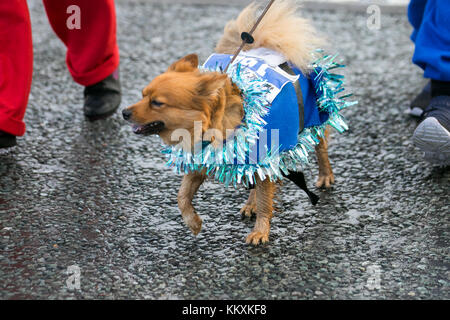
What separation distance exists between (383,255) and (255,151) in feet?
2.52

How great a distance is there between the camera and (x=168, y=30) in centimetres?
628

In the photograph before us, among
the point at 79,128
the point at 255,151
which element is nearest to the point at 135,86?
the point at 79,128

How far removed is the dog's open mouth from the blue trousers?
5.99 ft

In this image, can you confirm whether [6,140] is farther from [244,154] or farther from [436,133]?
[436,133]

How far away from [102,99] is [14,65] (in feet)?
2.48

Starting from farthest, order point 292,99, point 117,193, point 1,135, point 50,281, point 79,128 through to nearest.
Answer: point 79,128 < point 1,135 < point 117,193 < point 292,99 < point 50,281

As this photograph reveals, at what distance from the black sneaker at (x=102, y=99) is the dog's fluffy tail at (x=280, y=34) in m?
1.38

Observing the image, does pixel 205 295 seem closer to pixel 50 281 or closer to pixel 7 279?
pixel 50 281

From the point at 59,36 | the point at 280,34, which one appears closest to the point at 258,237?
the point at 280,34

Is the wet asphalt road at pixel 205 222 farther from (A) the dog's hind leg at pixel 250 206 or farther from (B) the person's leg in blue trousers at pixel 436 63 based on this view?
(B) the person's leg in blue trousers at pixel 436 63

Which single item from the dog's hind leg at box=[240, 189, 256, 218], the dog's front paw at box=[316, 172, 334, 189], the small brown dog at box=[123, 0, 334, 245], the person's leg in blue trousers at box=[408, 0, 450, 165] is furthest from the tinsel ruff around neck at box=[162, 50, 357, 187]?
the person's leg in blue trousers at box=[408, 0, 450, 165]

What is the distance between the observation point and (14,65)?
3912mm

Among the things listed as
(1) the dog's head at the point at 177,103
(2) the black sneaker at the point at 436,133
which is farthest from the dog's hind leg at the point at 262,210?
(2) the black sneaker at the point at 436,133

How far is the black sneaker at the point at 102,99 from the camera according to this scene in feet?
14.8
